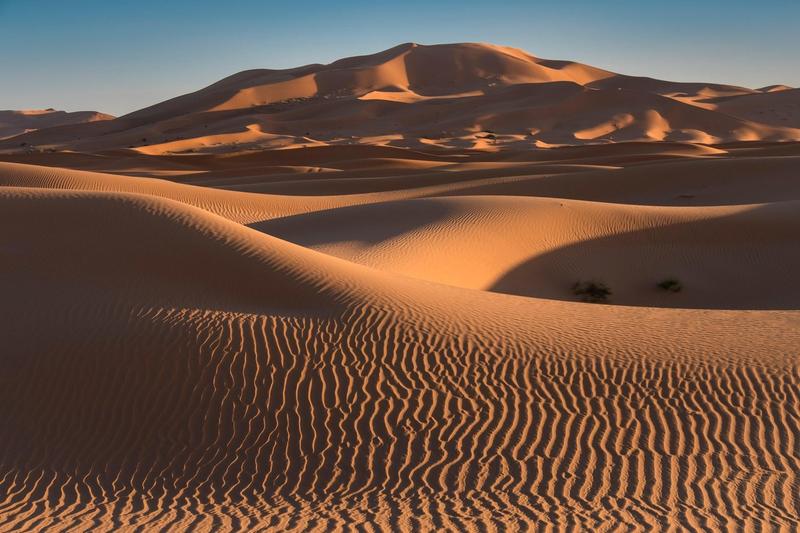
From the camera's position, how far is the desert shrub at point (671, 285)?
54.7 ft

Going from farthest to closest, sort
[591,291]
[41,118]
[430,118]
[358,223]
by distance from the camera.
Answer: [41,118], [430,118], [358,223], [591,291]

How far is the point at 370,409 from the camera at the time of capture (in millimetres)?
7309

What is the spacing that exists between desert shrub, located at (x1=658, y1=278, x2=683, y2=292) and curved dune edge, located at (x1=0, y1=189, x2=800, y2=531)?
19.9 feet

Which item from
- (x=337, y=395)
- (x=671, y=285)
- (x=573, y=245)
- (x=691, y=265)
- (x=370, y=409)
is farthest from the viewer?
(x=573, y=245)

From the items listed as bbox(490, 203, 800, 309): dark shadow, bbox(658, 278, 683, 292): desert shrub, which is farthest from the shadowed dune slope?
bbox(658, 278, 683, 292): desert shrub

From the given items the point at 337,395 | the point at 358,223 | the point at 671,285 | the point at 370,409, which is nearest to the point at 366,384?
the point at 337,395

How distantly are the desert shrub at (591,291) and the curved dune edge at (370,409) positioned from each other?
5.25 meters

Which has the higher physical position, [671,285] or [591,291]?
[591,291]

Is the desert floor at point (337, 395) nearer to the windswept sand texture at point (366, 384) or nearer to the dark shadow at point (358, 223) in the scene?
the windswept sand texture at point (366, 384)

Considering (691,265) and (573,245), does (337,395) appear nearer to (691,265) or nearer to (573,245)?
(573,245)

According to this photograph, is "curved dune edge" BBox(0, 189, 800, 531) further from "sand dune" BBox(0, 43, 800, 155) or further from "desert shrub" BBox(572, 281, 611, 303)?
"sand dune" BBox(0, 43, 800, 155)

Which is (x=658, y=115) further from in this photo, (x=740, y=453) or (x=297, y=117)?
(x=740, y=453)

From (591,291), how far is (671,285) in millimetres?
1785

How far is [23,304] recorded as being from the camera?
957 centimetres
